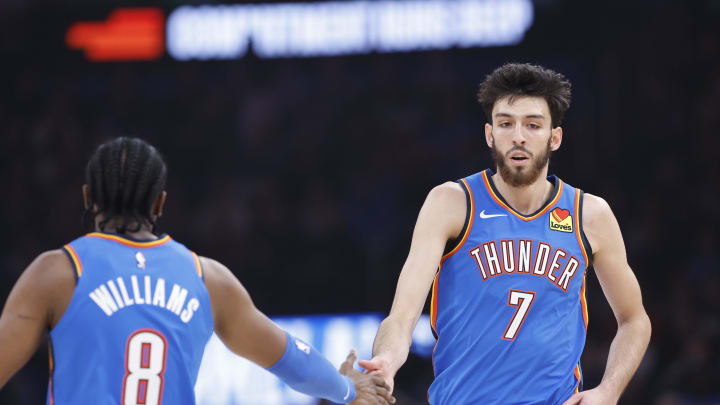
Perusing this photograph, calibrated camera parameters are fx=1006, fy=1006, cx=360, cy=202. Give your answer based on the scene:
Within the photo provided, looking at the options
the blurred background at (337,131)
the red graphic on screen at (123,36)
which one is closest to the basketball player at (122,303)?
the blurred background at (337,131)

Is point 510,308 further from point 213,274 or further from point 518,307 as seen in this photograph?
point 213,274

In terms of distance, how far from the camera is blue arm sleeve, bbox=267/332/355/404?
4176mm

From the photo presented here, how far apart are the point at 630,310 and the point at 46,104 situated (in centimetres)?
1017

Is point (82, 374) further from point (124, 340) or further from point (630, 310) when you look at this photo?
point (630, 310)

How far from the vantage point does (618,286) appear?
192 inches

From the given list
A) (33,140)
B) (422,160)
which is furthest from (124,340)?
(33,140)

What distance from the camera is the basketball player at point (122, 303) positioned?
3.48m

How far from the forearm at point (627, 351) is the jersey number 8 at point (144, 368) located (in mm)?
2146

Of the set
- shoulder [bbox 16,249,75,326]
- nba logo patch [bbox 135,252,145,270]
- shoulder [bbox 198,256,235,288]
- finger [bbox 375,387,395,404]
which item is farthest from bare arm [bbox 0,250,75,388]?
finger [bbox 375,387,395,404]

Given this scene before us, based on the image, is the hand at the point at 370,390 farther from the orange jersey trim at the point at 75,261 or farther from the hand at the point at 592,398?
the orange jersey trim at the point at 75,261

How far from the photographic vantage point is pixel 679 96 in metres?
12.6

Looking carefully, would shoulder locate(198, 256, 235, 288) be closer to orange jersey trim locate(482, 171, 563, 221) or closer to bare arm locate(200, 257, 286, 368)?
bare arm locate(200, 257, 286, 368)

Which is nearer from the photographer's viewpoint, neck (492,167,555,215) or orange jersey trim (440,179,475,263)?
orange jersey trim (440,179,475,263)

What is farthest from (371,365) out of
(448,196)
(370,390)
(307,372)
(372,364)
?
(448,196)
